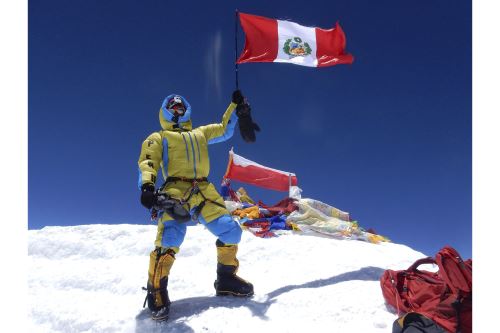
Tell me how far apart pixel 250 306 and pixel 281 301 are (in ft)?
1.10

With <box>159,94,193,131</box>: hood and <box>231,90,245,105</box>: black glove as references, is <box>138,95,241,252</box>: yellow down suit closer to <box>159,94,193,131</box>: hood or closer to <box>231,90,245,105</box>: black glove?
<box>159,94,193,131</box>: hood

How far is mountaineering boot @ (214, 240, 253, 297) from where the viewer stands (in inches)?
171

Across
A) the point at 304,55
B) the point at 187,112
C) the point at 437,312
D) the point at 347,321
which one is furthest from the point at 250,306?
Answer: the point at 304,55

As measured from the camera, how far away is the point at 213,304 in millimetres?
4105

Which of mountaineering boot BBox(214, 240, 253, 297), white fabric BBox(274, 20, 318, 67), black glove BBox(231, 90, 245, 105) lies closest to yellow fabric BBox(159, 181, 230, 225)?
mountaineering boot BBox(214, 240, 253, 297)

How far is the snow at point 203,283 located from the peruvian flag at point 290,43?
3111 mm

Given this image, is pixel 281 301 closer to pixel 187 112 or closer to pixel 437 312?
pixel 437 312

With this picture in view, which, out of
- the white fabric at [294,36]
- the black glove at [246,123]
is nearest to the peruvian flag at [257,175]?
the white fabric at [294,36]

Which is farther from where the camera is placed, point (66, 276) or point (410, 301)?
point (66, 276)

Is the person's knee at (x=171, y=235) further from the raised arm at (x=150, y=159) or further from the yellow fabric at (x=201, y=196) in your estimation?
the raised arm at (x=150, y=159)

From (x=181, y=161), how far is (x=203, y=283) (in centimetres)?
175

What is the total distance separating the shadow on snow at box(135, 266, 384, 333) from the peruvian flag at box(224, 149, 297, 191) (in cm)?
653

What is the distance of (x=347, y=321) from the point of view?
3.54 m

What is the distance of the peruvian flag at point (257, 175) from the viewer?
11.1 metres
